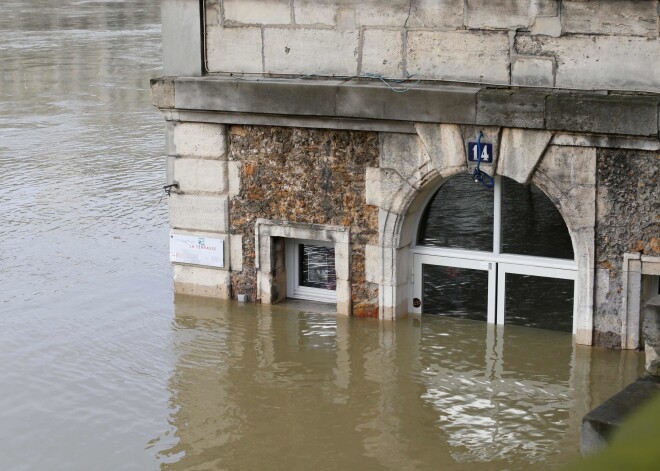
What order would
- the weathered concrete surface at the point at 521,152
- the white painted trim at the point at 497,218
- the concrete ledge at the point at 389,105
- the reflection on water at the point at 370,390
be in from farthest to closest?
1. the white painted trim at the point at 497,218
2. the weathered concrete surface at the point at 521,152
3. the concrete ledge at the point at 389,105
4. the reflection on water at the point at 370,390

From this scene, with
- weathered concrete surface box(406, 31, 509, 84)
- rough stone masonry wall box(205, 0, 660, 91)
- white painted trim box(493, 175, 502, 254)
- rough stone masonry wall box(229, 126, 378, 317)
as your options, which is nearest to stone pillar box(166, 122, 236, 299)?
rough stone masonry wall box(229, 126, 378, 317)

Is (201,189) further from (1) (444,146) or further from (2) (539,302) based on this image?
(2) (539,302)

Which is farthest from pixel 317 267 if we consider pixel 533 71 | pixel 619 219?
pixel 619 219

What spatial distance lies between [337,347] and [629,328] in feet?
8.49

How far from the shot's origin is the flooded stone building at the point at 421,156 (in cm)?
911

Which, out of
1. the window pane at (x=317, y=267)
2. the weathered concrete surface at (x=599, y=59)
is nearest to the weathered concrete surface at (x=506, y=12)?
the weathered concrete surface at (x=599, y=59)

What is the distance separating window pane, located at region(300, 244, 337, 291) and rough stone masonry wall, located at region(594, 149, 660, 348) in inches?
109

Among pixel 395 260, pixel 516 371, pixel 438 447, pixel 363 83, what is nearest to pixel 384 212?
pixel 395 260

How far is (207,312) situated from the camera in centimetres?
1109

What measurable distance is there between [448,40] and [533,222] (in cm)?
179

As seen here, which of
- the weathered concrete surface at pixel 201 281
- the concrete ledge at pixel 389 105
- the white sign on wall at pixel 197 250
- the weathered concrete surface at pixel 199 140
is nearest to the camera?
the concrete ledge at pixel 389 105

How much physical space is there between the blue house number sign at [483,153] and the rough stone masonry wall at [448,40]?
0.58m

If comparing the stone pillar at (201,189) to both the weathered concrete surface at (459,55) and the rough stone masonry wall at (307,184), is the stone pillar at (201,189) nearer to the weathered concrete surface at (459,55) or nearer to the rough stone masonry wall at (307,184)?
the rough stone masonry wall at (307,184)

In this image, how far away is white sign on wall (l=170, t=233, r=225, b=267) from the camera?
1112 centimetres
